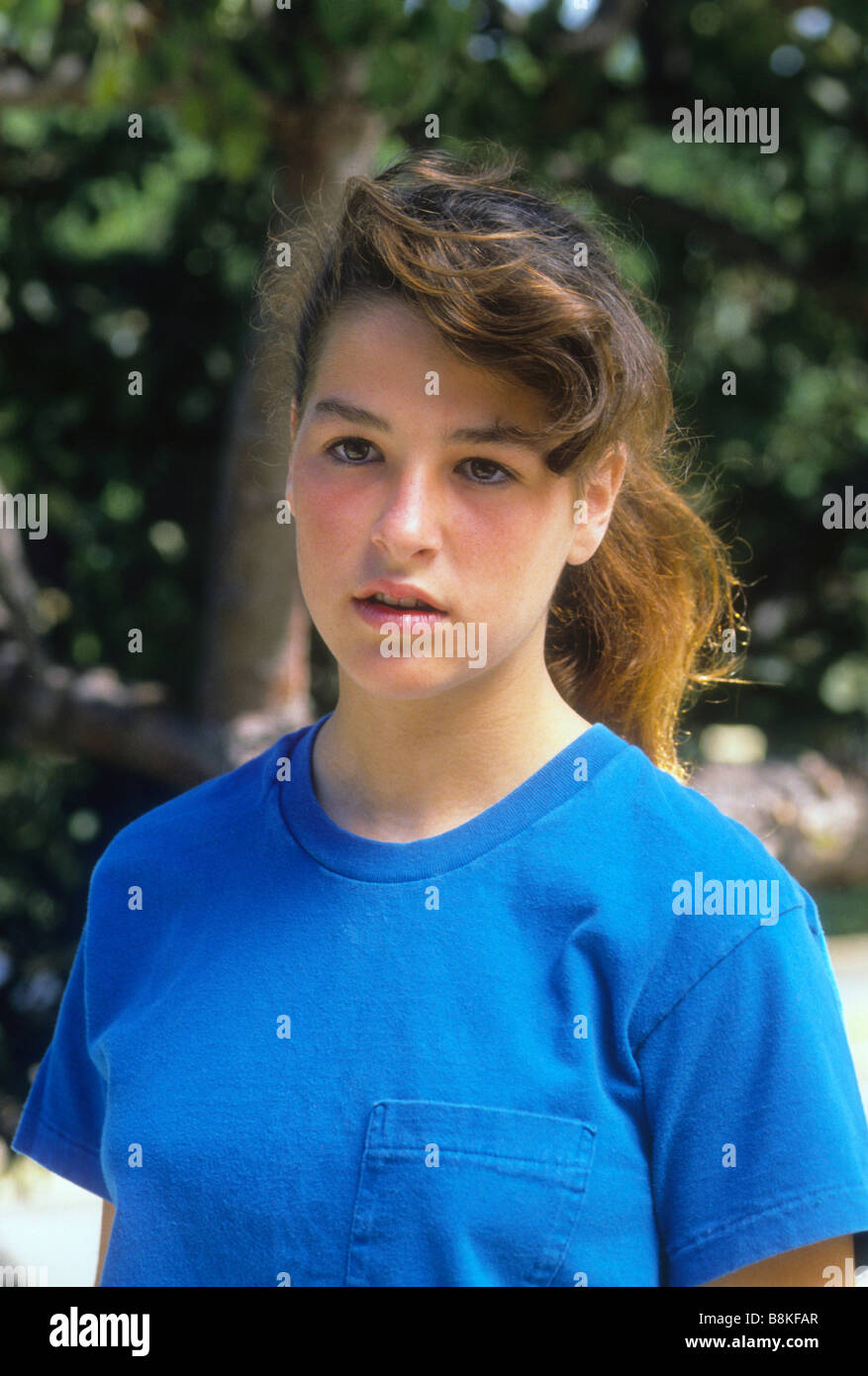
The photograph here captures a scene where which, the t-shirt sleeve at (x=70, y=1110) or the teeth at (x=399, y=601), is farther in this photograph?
the t-shirt sleeve at (x=70, y=1110)

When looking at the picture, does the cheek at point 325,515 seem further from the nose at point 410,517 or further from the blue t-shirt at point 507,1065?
the blue t-shirt at point 507,1065

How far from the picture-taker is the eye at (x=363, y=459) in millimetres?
1045

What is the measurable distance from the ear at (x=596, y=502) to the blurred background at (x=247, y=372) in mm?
1650

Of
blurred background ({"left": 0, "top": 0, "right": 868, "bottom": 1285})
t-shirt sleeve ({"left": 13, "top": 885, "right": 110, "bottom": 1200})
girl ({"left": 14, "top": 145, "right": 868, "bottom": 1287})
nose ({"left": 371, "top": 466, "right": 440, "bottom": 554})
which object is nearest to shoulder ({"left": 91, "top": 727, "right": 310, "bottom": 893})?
girl ({"left": 14, "top": 145, "right": 868, "bottom": 1287})

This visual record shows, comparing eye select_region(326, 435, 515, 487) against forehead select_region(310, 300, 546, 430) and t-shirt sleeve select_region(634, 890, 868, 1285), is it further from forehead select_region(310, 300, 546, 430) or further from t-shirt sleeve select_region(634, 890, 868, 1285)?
t-shirt sleeve select_region(634, 890, 868, 1285)

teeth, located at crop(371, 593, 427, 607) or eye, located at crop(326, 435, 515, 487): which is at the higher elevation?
eye, located at crop(326, 435, 515, 487)

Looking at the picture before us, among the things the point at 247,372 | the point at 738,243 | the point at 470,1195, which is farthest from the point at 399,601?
the point at 738,243

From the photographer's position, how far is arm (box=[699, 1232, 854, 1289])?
0.98m

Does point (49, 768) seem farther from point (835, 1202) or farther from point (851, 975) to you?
point (851, 975)

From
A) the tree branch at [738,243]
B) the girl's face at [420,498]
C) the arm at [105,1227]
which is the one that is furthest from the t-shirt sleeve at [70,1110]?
the tree branch at [738,243]

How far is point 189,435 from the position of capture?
3.95m

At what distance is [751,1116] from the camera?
961 millimetres

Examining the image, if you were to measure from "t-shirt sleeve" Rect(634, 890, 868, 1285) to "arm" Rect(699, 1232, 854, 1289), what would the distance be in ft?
0.09
